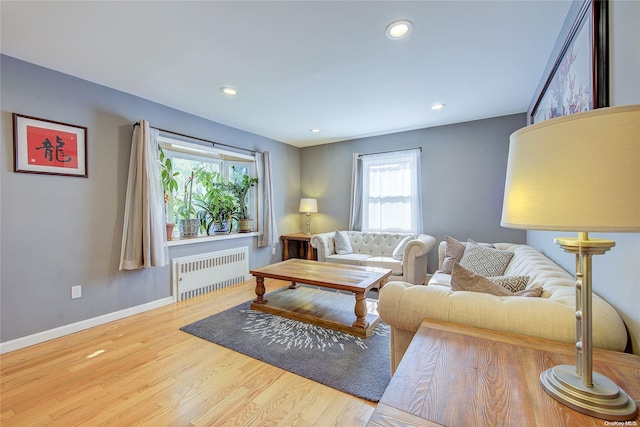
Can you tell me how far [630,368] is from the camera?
793 mm

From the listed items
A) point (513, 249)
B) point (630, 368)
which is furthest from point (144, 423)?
point (513, 249)

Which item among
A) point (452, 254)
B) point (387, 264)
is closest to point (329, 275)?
point (387, 264)

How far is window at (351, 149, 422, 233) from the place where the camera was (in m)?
4.29

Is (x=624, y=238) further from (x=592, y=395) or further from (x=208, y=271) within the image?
(x=208, y=271)

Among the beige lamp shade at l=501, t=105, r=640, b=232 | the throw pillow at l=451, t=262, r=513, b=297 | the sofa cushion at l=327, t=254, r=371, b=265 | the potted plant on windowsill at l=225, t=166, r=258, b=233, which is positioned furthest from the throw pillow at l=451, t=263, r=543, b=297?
the potted plant on windowsill at l=225, t=166, r=258, b=233

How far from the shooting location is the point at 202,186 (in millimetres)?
4004

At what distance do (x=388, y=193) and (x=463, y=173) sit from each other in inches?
44.8

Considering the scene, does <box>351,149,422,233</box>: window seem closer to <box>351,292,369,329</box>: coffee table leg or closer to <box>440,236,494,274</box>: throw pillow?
<box>440,236,494,274</box>: throw pillow

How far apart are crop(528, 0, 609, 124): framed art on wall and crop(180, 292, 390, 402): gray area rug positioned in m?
1.95

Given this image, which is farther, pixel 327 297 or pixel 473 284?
pixel 327 297

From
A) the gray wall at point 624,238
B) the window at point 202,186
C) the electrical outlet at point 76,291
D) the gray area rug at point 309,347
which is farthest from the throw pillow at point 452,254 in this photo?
the electrical outlet at point 76,291

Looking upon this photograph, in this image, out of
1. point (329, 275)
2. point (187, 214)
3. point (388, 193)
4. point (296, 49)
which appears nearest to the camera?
point (296, 49)

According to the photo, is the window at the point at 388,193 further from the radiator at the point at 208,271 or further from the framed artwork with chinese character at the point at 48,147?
the framed artwork with chinese character at the point at 48,147

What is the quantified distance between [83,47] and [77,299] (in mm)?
2191
